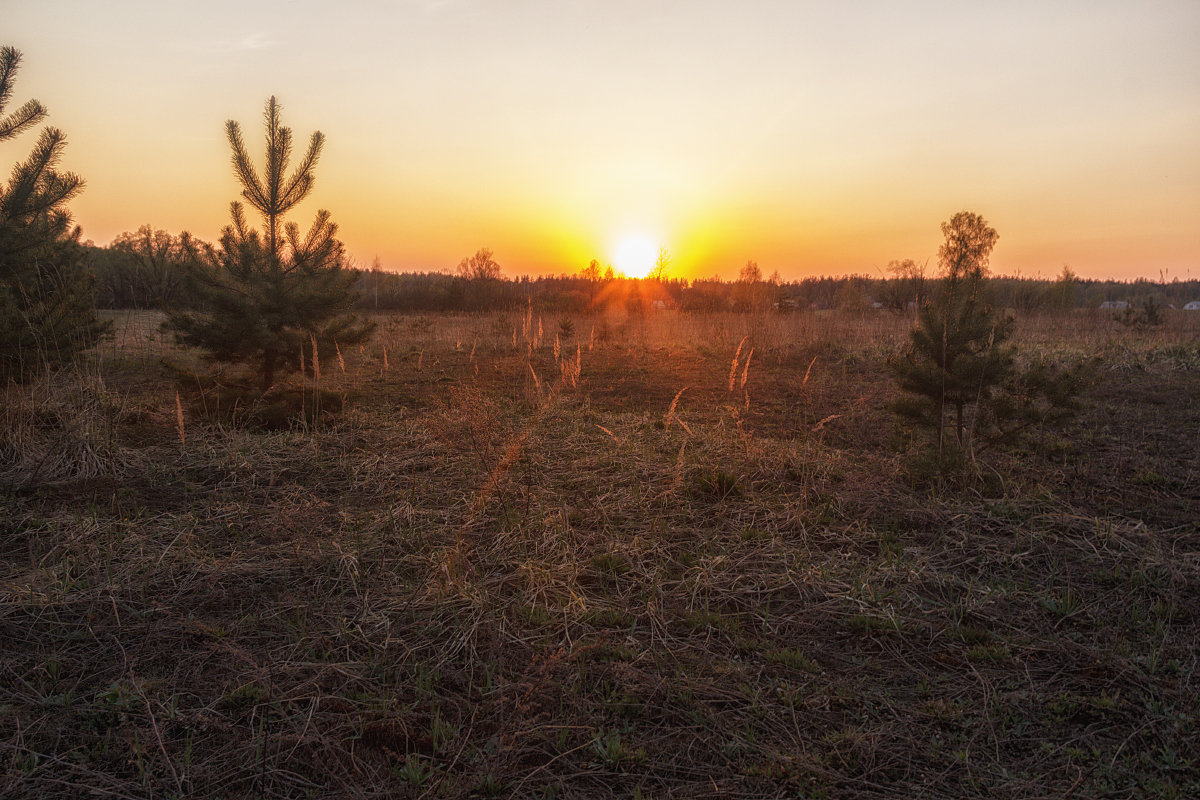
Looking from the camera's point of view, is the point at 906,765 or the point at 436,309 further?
the point at 436,309

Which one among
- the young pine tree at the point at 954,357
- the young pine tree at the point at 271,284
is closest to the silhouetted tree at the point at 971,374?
the young pine tree at the point at 954,357

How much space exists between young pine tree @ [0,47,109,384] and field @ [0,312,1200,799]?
422mm

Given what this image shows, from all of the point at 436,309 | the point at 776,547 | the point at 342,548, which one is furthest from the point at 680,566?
the point at 436,309

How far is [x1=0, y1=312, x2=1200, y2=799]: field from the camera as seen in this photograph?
1.97m

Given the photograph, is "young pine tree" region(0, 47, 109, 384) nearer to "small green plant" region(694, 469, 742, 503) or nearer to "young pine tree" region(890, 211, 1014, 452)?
"small green plant" region(694, 469, 742, 503)

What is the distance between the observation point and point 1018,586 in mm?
3027

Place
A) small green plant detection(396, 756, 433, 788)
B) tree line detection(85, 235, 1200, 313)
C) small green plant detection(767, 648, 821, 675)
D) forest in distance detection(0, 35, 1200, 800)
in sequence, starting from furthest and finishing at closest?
tree line detection(85, 235, 1200, 313) < small green plant detection(767, 648, 821, 675) < forest in distance detection(0, 35, 1200, 800) < small green plant detection(396, 756, 433, 788)

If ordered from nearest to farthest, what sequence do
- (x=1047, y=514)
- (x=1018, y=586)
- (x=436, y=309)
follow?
(x=1018, y=586)
(x=1047, y=514)
(x=436, y=309)

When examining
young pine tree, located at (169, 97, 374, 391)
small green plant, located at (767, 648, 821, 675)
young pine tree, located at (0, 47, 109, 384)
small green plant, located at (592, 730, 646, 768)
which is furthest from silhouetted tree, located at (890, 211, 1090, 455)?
young pine tree, located at (0, 47, 109, 384)

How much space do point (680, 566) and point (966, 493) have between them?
2.16 m

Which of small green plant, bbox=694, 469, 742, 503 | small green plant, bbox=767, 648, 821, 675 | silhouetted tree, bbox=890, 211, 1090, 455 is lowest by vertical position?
small green plant, bbox=767, 648, 821, 675

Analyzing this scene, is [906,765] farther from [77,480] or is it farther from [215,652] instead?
[77,480]

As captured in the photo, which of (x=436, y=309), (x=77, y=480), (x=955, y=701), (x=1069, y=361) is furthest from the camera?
(x=436, y=309)

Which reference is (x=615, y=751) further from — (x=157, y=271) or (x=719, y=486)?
(x=157, y=271)
